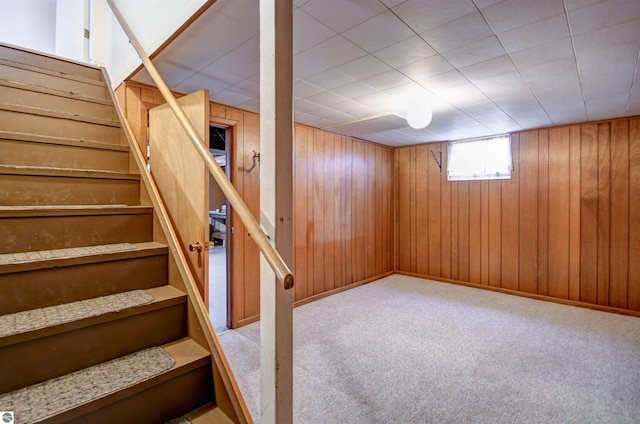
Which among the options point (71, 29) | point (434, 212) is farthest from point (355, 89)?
point (71, 29)

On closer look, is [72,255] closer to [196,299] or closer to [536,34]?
[196,299]

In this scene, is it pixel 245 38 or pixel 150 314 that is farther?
pixel 245 38

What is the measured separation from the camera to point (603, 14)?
1.55m

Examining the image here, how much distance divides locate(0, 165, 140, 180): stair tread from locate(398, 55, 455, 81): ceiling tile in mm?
1956

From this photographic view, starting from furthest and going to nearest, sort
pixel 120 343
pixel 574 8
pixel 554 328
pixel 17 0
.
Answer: pixel 17 0 → pixel 554 328 → pixel 574 8 → pixel 120 343

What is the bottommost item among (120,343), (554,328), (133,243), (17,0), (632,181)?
(554,328)

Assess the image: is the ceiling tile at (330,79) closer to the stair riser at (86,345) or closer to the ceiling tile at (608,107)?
the stair riser at (86,345)

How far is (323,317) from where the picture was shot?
3.31m

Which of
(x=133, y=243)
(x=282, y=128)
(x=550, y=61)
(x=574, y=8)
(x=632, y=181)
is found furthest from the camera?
(x=632, y=181)

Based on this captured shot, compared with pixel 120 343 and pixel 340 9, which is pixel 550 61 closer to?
pixel 340 9

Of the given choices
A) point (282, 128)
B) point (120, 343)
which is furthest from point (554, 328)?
point (120, 343)

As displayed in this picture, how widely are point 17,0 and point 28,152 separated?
4.01 m

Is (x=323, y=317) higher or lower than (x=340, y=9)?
lower

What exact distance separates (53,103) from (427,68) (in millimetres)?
2648
